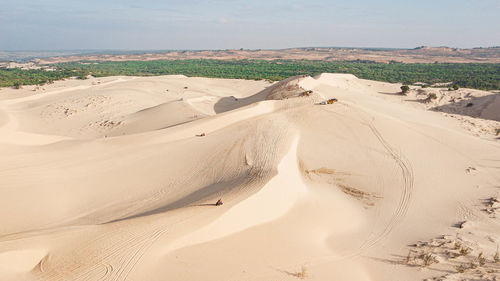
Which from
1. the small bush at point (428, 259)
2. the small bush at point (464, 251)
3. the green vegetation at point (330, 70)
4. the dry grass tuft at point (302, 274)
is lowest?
the small bush at point (428, 259)

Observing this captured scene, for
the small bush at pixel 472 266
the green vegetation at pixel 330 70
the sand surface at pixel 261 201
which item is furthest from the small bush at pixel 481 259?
the green vegetation at pixel 330 70

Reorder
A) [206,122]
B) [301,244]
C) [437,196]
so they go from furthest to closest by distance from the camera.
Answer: [206,122], [437,196], [301,244]

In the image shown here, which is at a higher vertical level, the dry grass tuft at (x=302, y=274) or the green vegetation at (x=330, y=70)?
the green vegetation at (x=330, y=70)

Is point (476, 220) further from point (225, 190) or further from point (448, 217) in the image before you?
point (225, 190)

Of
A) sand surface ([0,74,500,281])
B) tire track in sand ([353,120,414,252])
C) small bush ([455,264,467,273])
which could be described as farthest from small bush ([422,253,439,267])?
tire track in sand ([353,120,414,252])

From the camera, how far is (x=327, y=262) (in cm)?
689

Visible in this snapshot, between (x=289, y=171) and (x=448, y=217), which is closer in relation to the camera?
(x=448, y=217)

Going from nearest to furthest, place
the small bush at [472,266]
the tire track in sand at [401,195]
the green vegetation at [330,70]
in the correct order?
the small bush at [472,266] < the tire track in sand at [401,195] < the green vegetation at [330,70]

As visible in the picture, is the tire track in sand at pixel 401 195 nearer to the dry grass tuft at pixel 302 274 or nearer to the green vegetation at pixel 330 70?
the dry grass tuft at pixel 302 274

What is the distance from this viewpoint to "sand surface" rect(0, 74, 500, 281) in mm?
6493

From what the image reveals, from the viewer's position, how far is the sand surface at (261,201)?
21.3 ft

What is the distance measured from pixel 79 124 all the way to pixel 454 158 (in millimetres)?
29676

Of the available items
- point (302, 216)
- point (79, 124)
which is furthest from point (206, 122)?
point (79, 124)

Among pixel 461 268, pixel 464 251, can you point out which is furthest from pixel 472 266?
pixel 464 251
